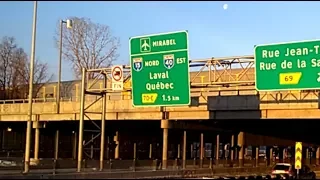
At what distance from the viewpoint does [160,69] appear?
113 feet

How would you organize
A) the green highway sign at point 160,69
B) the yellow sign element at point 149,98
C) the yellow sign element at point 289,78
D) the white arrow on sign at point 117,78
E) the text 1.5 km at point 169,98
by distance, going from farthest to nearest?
the white arrow on sign at point 117,78 < the yellow sign element at point 149,98 < the text 1.5 km at point 169,98 < the green highway sign at point 160,69 < the yellow sign element at point 289,78

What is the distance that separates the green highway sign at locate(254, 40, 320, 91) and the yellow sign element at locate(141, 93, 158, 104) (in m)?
6.03

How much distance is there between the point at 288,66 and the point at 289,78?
648mm

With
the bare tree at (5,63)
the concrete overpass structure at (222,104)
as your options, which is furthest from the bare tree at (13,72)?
the concrete overpass structure at (222,104)

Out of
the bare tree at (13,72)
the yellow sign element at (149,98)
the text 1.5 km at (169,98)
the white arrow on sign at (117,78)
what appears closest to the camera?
the text 1.5 km at (169,98)

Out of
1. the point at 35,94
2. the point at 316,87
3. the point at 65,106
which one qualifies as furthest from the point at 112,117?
the point at 35,94

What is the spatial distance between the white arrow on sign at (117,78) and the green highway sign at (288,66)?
8156 millimetres

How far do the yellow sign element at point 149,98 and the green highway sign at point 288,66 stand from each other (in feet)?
19.8

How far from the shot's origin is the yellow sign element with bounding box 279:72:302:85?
3203 centimetres

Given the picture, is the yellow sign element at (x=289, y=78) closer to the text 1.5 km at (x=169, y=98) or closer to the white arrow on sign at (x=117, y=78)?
the text 1.5 km at (x=169, y=98)

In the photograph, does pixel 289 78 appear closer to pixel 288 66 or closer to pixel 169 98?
pixel 288 66

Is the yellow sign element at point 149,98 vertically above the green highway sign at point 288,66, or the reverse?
the green highway sign at point 288,66

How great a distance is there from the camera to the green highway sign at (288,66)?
31562mm

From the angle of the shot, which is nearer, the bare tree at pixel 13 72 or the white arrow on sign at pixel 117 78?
the white arrow on sign at pixel 117 78
